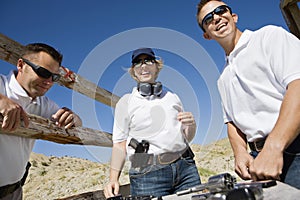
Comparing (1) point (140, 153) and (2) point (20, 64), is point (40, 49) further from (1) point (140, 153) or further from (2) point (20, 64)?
(1) point (140, 153)

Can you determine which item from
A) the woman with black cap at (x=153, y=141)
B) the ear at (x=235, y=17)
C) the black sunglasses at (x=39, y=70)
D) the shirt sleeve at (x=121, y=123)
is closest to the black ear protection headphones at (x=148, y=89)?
the woman with black cap at (x=153, y=141)

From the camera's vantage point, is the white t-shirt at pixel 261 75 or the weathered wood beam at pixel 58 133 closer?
the white t-shirt at pixel 261 75

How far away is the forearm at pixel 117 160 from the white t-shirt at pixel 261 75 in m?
0.88

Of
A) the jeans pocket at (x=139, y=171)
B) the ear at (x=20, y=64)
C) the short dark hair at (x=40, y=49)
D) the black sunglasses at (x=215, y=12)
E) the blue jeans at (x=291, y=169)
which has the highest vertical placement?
the short dark hair at (x=40, y=49)

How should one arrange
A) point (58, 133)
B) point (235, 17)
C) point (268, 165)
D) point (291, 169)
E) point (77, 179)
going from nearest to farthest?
point (268, 165)
point (291, 169)
point (235, 17)
point (58, 133)
point (77, 179)

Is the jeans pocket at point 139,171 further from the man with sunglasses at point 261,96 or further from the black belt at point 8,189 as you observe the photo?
the black belt at point 8,189

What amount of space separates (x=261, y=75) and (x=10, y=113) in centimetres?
140

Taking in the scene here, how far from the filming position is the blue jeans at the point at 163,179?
75.9 inches

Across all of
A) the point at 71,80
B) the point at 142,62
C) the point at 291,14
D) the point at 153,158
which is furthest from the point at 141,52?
the point at 291,14

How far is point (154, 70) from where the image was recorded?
2.16 metres

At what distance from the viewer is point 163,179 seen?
1928mm

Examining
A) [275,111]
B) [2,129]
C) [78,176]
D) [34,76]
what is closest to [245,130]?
[275,111]

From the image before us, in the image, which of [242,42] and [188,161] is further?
[188,161]

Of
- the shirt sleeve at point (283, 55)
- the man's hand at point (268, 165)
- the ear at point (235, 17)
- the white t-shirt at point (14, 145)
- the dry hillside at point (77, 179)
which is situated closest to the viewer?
the man's hand at point (268, 165)
